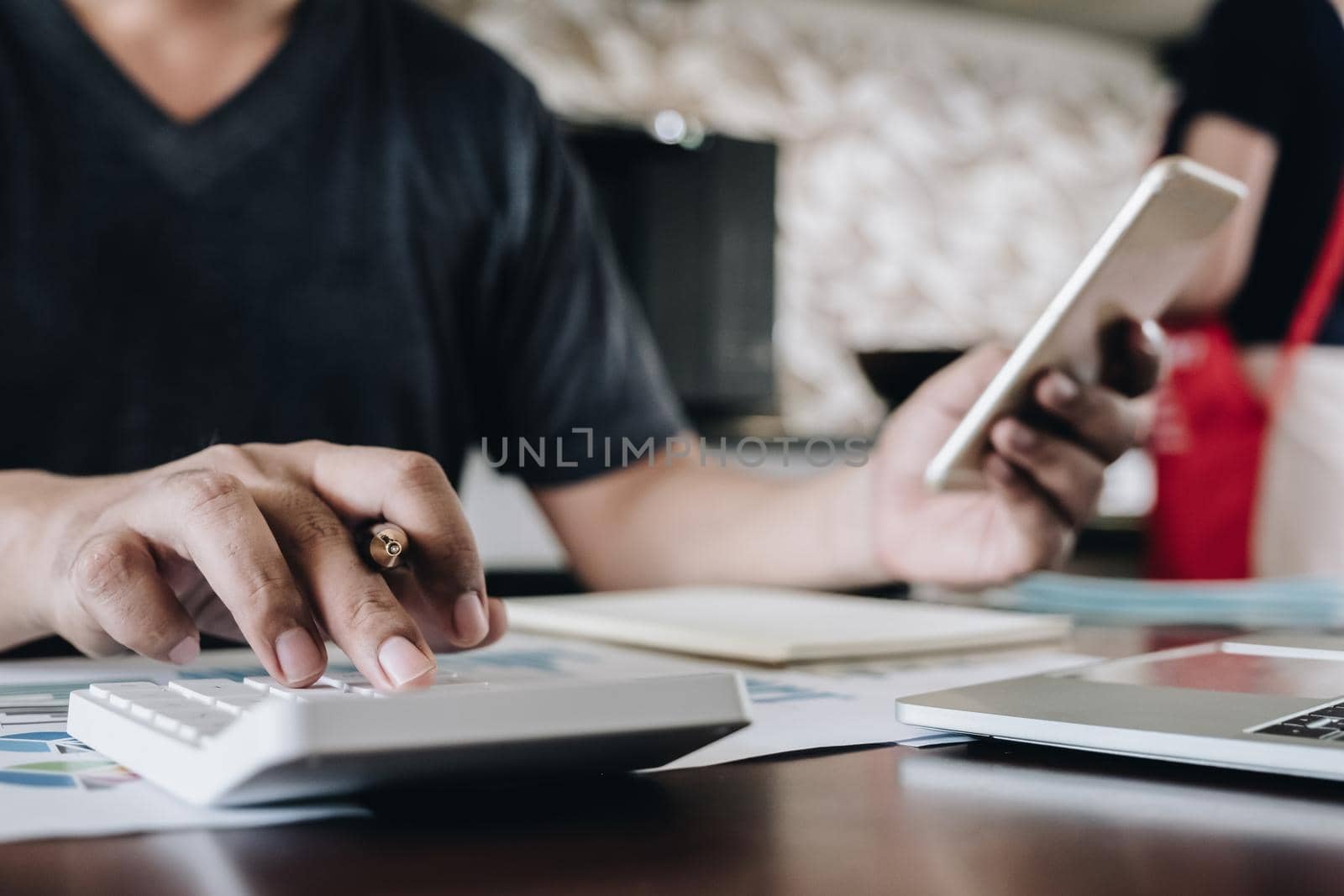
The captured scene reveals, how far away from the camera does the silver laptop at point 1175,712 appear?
1.15 feet

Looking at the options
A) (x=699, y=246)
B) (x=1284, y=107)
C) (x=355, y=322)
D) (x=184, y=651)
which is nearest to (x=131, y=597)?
(x=184, y=651)

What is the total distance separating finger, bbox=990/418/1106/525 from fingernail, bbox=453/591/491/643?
11.4 inches

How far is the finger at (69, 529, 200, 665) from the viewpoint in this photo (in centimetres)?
43

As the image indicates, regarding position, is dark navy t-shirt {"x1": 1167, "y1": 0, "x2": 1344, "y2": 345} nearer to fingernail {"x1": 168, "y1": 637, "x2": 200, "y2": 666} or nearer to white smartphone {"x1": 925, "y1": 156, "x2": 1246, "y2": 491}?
white smartphone {"x1": 925, "y1": 156, "x2": 1246, "y2": 491}

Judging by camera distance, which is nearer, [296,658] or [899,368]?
[296,658]

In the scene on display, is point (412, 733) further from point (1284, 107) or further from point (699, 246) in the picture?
point (699, 246)

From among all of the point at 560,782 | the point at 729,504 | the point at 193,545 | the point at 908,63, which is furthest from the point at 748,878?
the point at 908,63

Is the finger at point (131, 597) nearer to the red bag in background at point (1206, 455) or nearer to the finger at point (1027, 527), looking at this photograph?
the finger at point (1027, 527)

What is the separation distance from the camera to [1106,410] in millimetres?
646

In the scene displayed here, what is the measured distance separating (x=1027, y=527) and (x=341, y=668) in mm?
351

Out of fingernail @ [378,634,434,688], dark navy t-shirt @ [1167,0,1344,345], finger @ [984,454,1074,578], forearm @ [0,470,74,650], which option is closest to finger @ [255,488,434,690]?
fingernail @ [378,634,434,688]

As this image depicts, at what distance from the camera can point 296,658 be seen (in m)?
0.38

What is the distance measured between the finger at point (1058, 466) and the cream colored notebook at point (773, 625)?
0.07 meters

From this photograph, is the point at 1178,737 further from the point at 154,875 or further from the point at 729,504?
the point at 729,504
